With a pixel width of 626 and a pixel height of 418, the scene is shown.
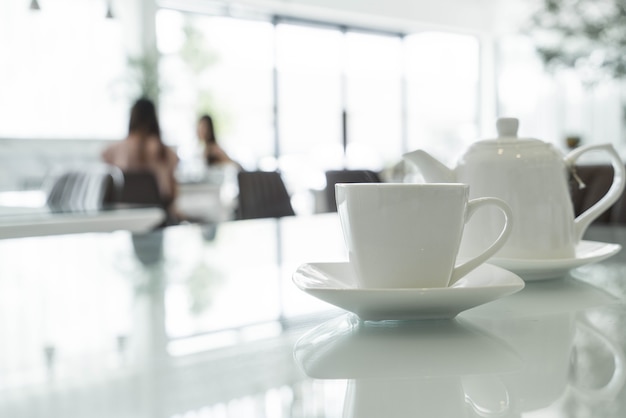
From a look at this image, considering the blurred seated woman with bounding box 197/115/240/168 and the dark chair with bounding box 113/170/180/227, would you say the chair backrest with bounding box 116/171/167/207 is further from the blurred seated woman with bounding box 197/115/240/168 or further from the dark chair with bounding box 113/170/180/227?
the blurred seated woman with bounding box 197/115/240/168

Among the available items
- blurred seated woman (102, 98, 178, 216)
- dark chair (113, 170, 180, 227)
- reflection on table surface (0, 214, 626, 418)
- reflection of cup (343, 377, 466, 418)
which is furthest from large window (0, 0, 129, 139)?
reflection of cup (343, 377, 466, 418)

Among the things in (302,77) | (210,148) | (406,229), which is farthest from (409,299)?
(302,77)

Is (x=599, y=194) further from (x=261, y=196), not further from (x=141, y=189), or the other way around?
(x=141, y=189)

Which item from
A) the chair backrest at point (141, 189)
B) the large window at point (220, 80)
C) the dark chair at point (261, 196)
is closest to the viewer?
the dark chair at point (261, 196)

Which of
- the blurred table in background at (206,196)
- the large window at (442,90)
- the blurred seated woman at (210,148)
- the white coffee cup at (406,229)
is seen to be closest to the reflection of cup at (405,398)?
the white coffee cup at (406,229)

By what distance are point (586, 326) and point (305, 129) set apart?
7247 mm

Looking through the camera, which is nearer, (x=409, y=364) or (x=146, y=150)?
(x=409, y=364)

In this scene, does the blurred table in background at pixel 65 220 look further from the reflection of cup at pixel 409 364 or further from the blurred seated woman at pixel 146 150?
the blurred seated woman at pixel 146 150

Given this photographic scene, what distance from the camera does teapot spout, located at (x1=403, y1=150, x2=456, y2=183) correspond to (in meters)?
0.54

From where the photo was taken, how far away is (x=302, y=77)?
292 inches

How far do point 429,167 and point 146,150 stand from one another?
3.38 meters

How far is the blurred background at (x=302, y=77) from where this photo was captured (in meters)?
5.67

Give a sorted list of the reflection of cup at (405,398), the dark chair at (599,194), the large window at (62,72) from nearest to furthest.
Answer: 1. the reflection of cup at (405,398)
2. the dark chair at (599,194)
3. the large window at (62,72)

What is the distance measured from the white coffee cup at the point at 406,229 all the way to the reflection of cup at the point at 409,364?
0.10 feet
